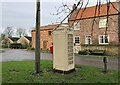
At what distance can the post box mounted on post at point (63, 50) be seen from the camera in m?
5.11

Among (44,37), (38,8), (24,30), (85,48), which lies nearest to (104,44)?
(85,48)

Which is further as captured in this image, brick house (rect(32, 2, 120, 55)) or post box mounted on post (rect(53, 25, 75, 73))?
brick house (rect(32, 2, 120, 55))

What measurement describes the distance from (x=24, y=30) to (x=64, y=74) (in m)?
62.2

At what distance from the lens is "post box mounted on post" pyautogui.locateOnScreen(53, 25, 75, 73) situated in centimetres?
511

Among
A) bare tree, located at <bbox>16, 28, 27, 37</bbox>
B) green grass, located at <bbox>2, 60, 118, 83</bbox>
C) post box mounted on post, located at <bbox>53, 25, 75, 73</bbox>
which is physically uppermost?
bare tree, located at <bbox>16, 28, 27, 37</bbox>

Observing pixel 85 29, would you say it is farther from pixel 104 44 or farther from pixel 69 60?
pixel 69 60

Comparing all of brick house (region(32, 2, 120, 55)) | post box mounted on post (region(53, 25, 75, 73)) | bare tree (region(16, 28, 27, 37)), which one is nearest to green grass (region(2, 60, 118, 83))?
post box mounted on post (region(53, 25, 75, 73))

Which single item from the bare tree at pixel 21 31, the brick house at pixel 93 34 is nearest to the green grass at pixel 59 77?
the brick house at pixel 93 34

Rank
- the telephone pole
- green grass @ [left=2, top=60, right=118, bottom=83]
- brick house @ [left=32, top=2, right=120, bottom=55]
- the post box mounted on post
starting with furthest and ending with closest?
1. brick house @ [left=32, top=2, right=120, bottom=55]
2. the telephone pole
3. the post box mounted on post
4. green grass @ [left=2, top=60, right=118, bottom=83]

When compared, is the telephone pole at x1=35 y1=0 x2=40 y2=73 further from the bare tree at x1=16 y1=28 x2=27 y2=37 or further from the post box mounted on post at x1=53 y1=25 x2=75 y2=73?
the bare tree at x1=16 y1=28 x2=27 y2=37

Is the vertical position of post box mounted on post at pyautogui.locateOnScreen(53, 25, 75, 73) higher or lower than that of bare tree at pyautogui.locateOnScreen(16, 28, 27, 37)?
lower

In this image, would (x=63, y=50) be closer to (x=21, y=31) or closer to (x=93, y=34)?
(x=93, y=34)

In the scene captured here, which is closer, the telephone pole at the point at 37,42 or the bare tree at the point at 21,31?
the telephone pole at the point at 37,42

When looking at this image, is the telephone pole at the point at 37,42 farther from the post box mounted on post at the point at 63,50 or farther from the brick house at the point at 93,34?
the brick house at the point at 93,34
